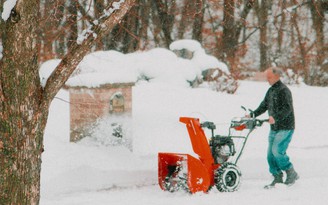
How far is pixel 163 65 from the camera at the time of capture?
56.5 ft

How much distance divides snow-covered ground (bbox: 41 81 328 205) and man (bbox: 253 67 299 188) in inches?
10.5

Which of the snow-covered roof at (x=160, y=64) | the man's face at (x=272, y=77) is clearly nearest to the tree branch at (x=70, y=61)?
the man's face at (x=272, y=77)

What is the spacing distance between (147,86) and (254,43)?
1868cm

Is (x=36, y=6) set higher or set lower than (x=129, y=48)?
lower

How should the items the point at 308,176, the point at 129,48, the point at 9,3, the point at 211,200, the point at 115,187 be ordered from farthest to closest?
the point at 129,48 → the point at 308,176 → the point at 115,187 → the point at 211,200 → the point at 9,3

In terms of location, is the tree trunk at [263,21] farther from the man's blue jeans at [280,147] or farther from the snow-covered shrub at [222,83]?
the man's blue jeans at [280,147]

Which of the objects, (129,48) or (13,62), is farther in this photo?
(129,48)

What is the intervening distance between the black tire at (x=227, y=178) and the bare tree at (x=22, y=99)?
324 centimetres

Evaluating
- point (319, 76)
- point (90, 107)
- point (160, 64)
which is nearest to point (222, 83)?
point (160, 64)

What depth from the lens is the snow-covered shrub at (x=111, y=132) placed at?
1016cm

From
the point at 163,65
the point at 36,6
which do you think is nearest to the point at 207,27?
the point at 163,65

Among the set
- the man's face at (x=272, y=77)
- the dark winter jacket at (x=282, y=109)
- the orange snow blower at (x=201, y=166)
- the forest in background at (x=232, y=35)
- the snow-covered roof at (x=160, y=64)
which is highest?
the forest in background at (x=232, y=35)

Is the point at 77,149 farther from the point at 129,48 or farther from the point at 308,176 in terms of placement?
the point at 129,48

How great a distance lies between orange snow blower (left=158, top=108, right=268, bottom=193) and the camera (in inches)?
312
